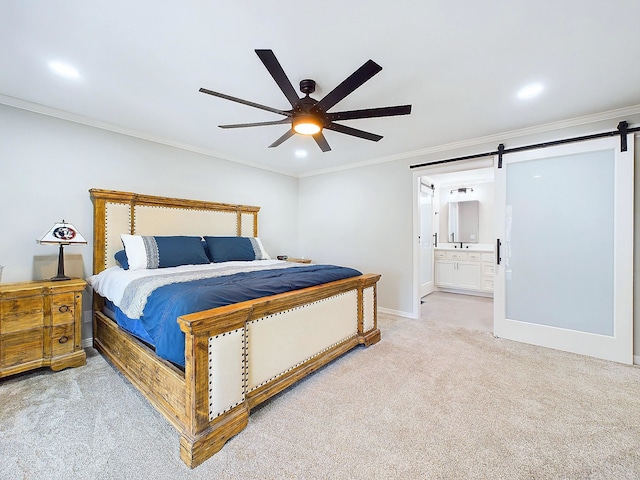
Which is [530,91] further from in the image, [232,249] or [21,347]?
[21,347]

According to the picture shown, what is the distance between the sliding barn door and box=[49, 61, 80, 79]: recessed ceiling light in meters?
4.27

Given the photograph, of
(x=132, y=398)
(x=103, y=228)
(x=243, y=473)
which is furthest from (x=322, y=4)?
(x=103, y=228)

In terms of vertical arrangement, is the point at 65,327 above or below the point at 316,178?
below

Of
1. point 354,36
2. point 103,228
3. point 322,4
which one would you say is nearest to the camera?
point 322,4

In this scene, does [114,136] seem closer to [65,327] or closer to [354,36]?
[65,327]

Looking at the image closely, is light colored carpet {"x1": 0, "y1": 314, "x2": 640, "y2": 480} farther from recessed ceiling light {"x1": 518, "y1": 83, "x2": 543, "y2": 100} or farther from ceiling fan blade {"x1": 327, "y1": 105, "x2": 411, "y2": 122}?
recessed ceiling light {"x1": 518, "y1": 83, "x2": 543, "y2": 100}

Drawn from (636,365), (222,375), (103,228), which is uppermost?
(103,228)

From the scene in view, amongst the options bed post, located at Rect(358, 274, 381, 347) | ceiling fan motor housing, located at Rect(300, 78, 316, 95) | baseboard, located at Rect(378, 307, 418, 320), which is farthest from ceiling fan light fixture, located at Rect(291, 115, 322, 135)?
baseboard, located at Rect(378, 307, 418, 320)

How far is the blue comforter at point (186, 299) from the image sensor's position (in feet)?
5.32

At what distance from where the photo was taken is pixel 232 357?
1.66m

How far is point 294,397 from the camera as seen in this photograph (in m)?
2.05

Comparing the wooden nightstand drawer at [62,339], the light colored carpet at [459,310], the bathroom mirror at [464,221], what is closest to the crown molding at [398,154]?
the wooden nightstand drawer at [62,339]

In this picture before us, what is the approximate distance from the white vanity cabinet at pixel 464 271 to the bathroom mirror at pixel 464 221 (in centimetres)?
55

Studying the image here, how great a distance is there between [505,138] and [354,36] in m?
2.58
